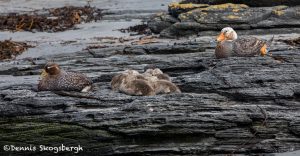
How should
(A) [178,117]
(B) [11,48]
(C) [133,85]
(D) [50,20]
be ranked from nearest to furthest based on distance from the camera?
(A) [178,117] < (C) [133,85] < (B) [11,48] < (D) [50,20]

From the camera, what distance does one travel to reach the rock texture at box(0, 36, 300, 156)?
7.88 metres

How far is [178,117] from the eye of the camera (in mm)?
7957

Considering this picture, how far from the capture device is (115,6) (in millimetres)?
21328

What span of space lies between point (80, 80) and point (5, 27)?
9179 millimetres

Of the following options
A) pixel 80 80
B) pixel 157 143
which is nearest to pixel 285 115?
pixel 157 143

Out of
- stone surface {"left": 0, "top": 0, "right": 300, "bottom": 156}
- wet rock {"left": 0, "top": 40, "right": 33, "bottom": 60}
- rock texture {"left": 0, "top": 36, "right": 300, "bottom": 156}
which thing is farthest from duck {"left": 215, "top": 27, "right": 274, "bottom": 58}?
wet rock {"left": 0, "top": 40, "right": 33, "bottom": 60}

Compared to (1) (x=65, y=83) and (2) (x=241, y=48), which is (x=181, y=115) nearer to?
(1) (x=65, y=83)

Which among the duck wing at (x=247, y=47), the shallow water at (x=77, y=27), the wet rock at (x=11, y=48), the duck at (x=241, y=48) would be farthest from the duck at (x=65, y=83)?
the wet rock at (x=11, y=48)

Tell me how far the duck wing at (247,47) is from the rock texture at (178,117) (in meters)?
0.95

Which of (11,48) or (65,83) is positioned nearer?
(65,83)

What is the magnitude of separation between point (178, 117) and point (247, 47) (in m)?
2.66

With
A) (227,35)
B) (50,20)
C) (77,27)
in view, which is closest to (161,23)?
(77,27)

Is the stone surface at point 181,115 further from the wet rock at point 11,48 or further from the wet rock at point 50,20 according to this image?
the wet rock at point 50,20

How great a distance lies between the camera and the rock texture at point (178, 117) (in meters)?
7.88
